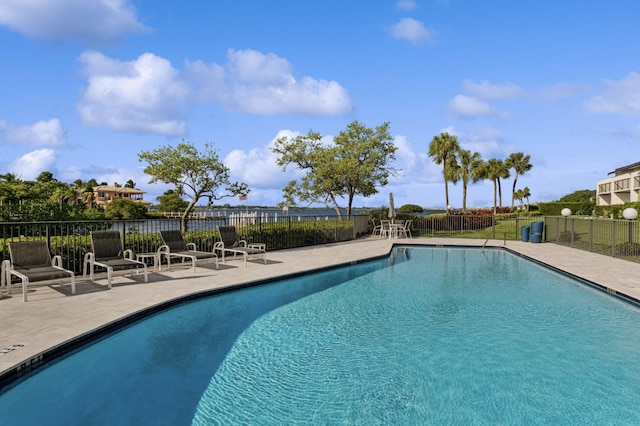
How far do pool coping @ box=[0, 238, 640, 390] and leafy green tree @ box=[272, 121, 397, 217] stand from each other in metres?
9.56

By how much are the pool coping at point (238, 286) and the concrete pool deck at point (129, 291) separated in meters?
0.01

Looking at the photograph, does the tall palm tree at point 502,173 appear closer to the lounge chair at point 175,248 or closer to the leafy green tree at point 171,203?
the leafy green tree at point 171,203

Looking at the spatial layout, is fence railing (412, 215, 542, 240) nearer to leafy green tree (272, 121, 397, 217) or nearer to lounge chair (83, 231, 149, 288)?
leafy green tree (272, 121, 397, 217)

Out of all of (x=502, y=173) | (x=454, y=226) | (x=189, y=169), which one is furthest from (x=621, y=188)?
(x=189, y=169)

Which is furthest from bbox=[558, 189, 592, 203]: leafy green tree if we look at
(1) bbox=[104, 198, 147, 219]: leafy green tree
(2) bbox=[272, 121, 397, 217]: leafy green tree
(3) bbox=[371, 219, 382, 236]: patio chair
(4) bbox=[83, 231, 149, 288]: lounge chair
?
(4) bbox=[83, 231, 149, 288]: lounge chair

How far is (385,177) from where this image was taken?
27000mm

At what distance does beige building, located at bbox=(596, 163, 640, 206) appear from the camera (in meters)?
42.9

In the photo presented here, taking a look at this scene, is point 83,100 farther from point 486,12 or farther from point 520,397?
point 520,397

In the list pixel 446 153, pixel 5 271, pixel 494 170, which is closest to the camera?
pixel 5 271

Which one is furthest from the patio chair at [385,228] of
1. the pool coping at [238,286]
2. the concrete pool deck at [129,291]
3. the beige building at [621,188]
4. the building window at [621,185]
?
the building window at [621,185]

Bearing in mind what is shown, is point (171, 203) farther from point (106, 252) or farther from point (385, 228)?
point (106, 252)

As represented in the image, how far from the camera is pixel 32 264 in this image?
7.35 m

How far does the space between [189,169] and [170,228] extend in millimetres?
11717

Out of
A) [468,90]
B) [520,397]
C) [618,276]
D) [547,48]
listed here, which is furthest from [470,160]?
[520,397]
